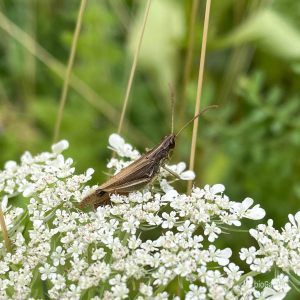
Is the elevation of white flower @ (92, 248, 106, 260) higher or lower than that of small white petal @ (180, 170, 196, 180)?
lower

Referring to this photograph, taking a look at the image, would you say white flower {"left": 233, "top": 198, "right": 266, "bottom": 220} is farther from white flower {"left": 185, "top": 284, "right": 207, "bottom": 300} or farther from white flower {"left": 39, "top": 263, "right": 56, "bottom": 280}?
white flower {"left": 39, "top": 263, "right": 56, "bottom": 280}

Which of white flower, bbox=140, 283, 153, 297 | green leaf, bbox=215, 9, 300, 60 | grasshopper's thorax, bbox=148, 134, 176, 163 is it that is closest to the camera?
white flower, bbox=140, 283, 153, 297

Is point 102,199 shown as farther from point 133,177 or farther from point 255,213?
point 255,213

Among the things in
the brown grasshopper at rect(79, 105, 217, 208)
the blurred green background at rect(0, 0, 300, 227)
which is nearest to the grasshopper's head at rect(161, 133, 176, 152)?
the brown grasshopper at rect(79, 105, 217, 208)

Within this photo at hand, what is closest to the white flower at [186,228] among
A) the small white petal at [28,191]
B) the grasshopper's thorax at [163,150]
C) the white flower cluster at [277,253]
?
the white flower cluster at [277,253]

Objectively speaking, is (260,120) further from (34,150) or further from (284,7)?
(34,150)

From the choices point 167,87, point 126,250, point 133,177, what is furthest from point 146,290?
point 167,87

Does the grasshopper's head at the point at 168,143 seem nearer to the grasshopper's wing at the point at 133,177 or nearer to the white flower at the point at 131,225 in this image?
the grasshopper's wing at the point at 133,177
